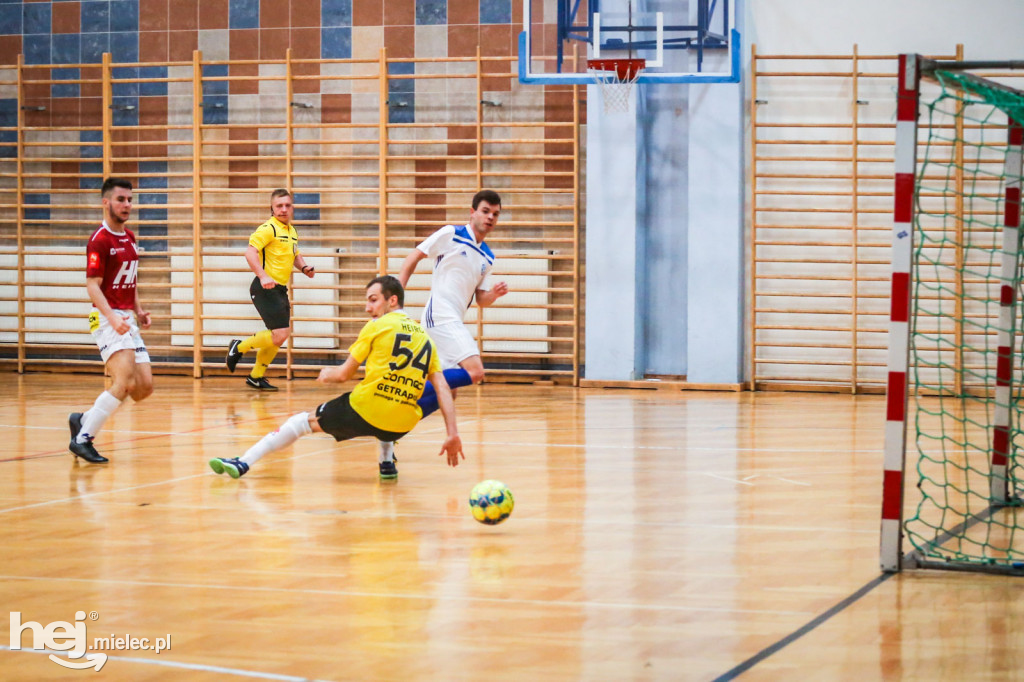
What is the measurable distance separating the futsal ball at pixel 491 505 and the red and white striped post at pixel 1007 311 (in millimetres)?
2473

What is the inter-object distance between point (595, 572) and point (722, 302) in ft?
28.1

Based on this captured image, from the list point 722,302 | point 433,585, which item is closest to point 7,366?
point 722,302

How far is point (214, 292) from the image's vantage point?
13656 mm

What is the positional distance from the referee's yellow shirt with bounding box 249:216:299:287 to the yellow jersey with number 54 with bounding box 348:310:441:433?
5.77m

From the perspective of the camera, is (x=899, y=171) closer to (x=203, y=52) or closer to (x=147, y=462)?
(x=147, y=462)

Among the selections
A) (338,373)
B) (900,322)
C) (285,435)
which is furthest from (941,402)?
(285,435)

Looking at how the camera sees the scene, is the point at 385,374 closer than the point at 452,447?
No

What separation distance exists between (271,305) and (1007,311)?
24.2 feet

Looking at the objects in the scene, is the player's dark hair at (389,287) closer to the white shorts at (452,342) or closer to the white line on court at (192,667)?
the white shorts at (452,342)

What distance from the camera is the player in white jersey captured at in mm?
7195

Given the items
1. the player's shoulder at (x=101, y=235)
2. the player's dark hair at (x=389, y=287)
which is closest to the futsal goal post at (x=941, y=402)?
the player's dark hair at (x=389, y=287)

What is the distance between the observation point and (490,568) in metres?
4.38

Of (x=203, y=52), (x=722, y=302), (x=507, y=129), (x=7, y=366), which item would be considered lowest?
(x=7, y=366)

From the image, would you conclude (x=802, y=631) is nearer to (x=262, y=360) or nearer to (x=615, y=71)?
(x=615, y=71)
